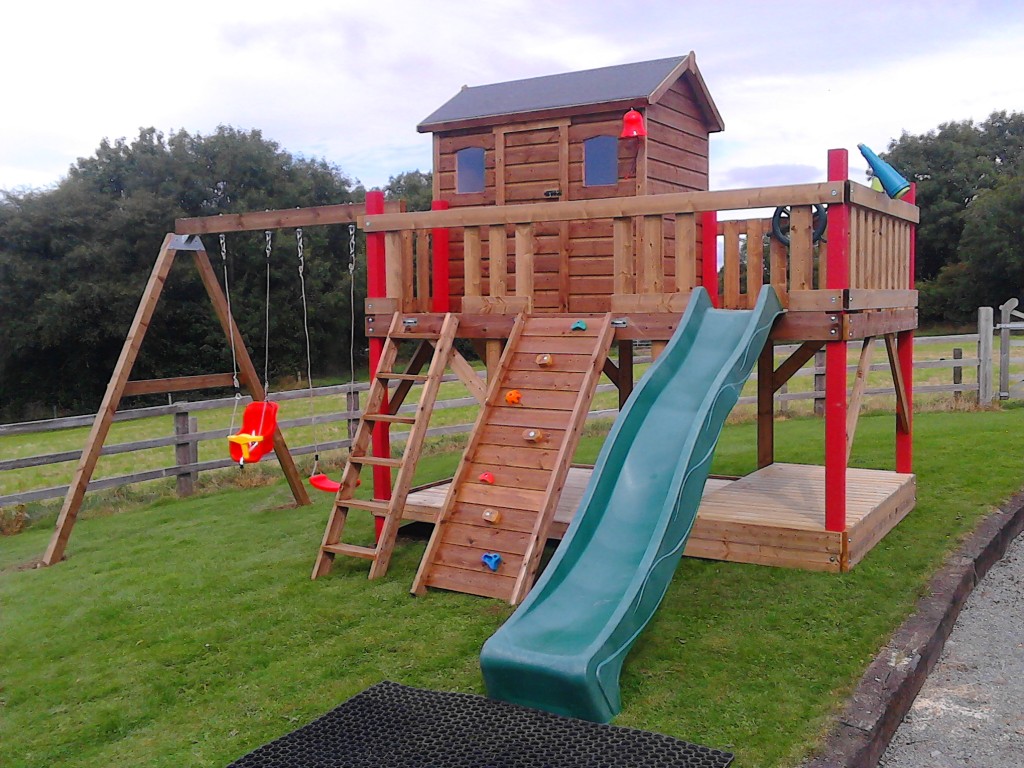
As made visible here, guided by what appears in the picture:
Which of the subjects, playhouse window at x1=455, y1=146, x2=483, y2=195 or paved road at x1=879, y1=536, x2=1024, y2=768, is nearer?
paved road at x1=879, y1=536, x2=1024, y2=768

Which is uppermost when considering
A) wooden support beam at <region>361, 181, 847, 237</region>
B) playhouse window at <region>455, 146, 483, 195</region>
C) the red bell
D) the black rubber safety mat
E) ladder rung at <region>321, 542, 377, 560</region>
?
the red bell

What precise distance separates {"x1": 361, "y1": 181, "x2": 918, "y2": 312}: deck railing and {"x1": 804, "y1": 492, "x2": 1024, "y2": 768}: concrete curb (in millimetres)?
2002

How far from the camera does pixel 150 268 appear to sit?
3033cm

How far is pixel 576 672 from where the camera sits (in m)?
4.11

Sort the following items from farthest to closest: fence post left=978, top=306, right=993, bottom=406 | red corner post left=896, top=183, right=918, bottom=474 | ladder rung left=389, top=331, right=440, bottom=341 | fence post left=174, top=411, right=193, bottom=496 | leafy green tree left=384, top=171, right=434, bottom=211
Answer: leafy green tree left=384, top=171, right=434, bottom=211
fence post left=978, top=306, right=993, bottom=406
fence post left=174, top=411, right=193, bottom=496
red corner post left=896, top=183, right=918, bottom=474
ladder rung left=389, top=331, right=440, bottom=341

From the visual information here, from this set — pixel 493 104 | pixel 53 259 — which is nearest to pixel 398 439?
pixel 493 104

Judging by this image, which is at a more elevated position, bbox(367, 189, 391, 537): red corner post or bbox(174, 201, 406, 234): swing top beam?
bbox(174, 201, 406, 234): swing top beam

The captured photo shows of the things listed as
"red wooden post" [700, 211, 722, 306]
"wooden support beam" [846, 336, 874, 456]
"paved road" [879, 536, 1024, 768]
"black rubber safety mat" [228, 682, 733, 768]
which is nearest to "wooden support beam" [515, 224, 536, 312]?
"red wooden post" [700, 211, 722, 306]

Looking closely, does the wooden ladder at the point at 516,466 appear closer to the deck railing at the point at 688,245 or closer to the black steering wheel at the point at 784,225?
the deck railing at the point at 688,245

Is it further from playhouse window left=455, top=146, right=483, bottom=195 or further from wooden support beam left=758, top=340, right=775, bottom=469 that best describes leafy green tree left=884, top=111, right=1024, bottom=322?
playhouse window left=455, top=146, right=483, bottom=195

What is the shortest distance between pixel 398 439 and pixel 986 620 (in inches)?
346

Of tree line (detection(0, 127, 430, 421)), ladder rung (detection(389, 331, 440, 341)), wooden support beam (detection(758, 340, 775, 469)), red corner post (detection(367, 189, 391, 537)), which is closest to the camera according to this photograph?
ladder rung (detection(389, 331, 440, 341))

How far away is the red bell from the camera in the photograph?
316 inches

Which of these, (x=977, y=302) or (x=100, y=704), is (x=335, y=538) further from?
(x=977, y=302)
